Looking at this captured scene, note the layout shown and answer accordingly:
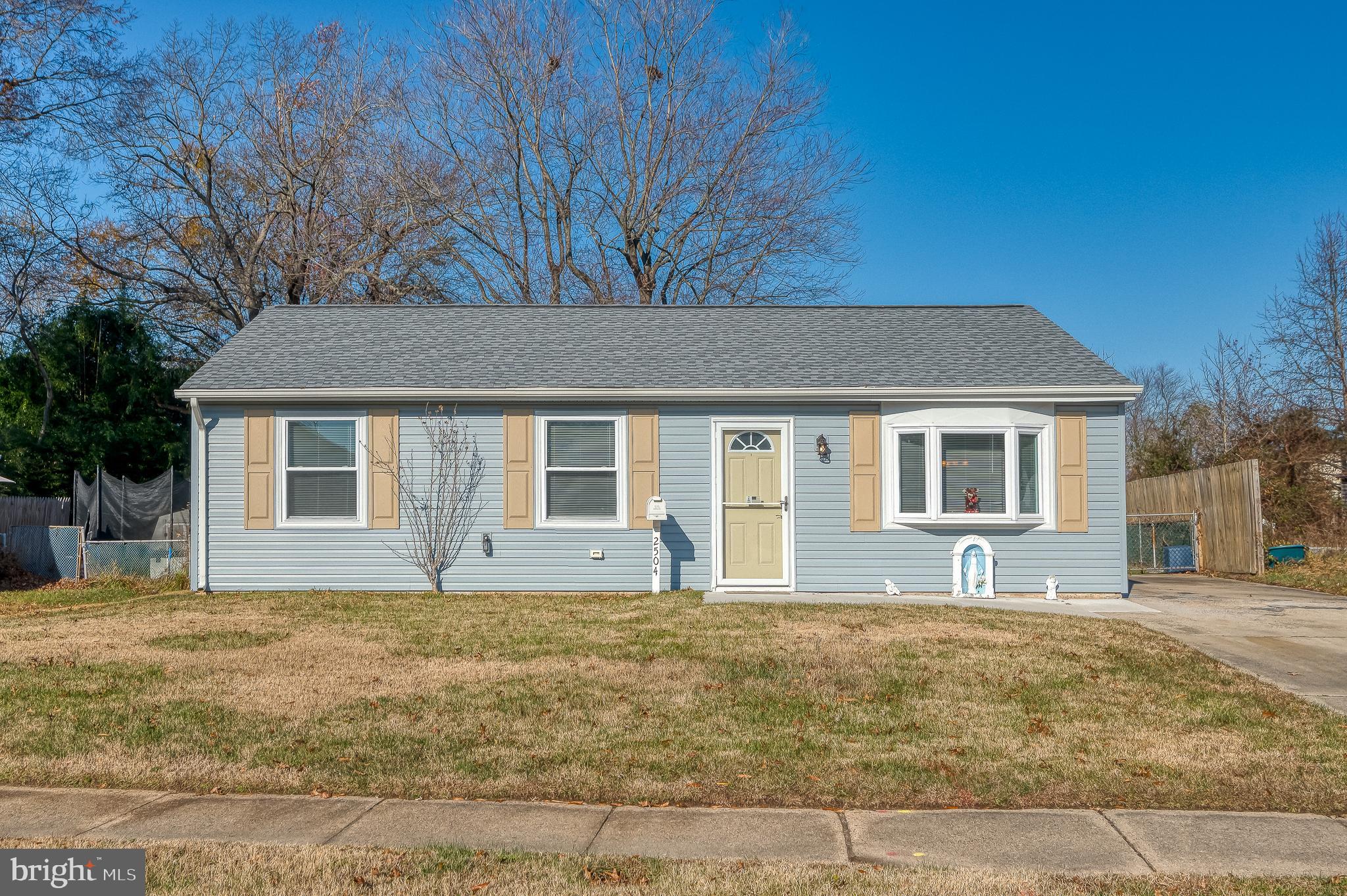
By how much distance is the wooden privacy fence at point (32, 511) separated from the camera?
17328mm

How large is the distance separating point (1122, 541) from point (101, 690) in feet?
35.4

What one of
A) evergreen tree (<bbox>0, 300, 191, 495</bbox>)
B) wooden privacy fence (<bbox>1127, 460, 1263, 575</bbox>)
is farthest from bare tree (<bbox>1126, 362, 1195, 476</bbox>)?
evergreen tree (<bbox>0, 300, 191, 495</bbox>)

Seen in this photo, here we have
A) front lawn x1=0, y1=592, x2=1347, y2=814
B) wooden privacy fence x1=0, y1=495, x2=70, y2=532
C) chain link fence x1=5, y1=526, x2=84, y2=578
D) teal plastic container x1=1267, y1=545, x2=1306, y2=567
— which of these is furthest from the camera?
teal plastic container x1=1267, y1=545, x2=1306, y2=567

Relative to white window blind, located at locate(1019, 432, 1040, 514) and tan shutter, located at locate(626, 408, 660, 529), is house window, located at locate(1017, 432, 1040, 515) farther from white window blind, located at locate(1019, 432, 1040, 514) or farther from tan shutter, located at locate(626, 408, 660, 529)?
tan shutter, located at locate(626, 408, 660, 529)

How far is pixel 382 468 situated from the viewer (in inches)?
504

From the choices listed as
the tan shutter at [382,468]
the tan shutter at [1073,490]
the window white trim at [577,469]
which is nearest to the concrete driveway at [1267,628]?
the tan shutter at [1073,490]

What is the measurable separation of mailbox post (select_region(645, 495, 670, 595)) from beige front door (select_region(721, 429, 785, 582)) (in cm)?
84

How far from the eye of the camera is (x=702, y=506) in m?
12.7

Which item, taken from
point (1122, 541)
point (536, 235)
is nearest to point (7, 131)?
point (536, 235)

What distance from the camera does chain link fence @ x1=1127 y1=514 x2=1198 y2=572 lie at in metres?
18.3

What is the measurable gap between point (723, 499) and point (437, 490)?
3544 mm

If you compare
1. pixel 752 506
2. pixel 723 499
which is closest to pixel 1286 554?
pixel 752 506

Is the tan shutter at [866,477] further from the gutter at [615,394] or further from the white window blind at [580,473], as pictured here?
the white window blind at [580,473]

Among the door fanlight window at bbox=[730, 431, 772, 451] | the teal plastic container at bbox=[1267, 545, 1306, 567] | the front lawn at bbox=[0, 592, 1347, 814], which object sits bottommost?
the front lawn at bbox=[0, 592, 1347, 814]
